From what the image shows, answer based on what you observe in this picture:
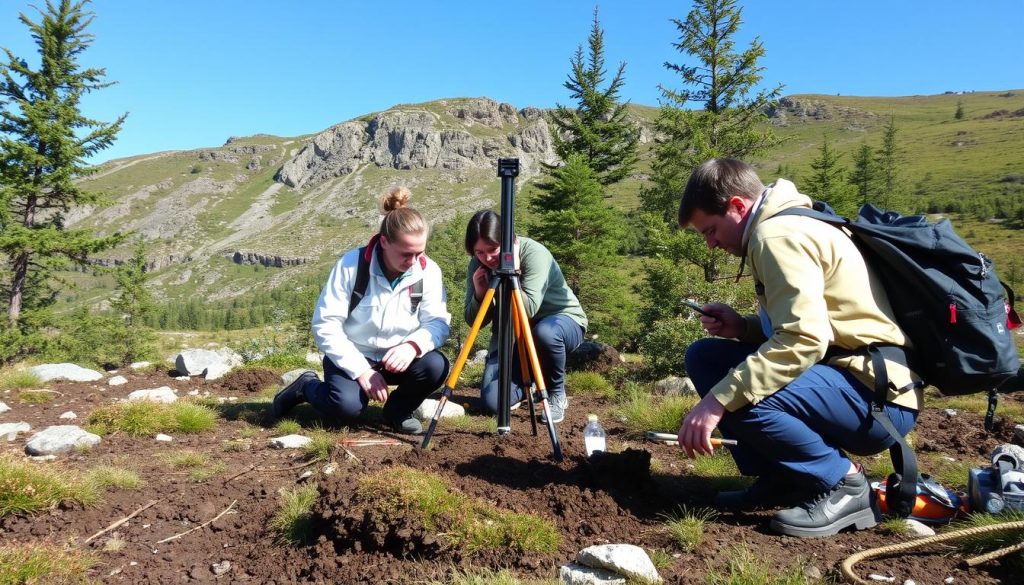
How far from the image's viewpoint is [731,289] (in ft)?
42.6

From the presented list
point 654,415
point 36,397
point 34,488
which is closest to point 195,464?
point 34,488

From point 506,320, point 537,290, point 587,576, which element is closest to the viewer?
point 587,576

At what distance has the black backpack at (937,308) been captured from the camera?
2588 millimetres

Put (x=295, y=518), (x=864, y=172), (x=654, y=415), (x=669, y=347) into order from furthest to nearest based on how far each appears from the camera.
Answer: (x=864, y=172), (x=669, y=347), (x=654, y=415), (x=295, y=518)

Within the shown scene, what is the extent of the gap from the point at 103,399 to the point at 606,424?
6.02 m

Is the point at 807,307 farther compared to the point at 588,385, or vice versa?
the point at 588,385

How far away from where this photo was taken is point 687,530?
9.33 feet

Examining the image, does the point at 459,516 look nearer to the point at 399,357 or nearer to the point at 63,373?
the point at 399,357

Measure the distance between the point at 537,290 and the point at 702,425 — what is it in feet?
9.49

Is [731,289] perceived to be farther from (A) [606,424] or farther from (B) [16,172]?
(B) [16,172]

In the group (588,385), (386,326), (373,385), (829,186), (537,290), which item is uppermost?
(829,186)

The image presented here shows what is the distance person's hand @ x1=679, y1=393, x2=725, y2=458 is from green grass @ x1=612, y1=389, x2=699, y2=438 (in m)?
2.49

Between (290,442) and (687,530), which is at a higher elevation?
(687,530)

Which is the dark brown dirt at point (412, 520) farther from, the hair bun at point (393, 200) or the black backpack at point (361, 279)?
the hair bun at point (393, 200)
